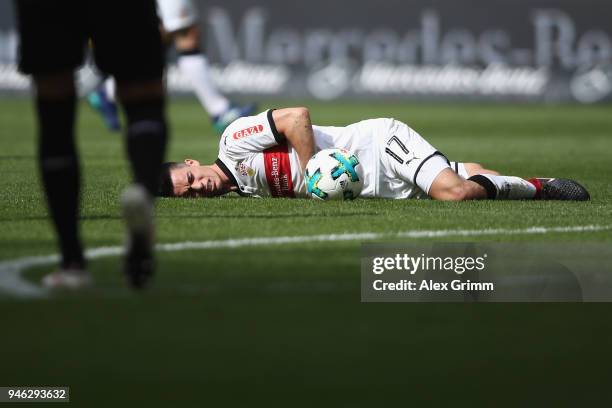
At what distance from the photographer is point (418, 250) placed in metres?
4.92

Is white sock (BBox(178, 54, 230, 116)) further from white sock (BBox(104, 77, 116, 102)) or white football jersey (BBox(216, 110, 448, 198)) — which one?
white football jersey (BBox(216, 110, 448, 198))

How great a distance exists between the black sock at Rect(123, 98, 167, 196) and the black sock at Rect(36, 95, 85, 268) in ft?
0.68

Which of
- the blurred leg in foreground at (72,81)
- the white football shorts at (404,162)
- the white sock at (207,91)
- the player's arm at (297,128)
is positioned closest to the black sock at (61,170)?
the blurred leg in foreground at (72,81)

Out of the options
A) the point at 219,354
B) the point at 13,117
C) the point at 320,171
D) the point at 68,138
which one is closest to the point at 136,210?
the point at 68,138

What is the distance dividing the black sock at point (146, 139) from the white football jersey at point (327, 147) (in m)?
2.57

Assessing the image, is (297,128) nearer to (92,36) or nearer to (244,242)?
(244,242)

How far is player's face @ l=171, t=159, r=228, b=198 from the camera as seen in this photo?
711 cm

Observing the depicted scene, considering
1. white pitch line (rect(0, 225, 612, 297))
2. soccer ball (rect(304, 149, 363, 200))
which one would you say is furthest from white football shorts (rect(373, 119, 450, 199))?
white pitch line (rect(0, 225, 612, 297))

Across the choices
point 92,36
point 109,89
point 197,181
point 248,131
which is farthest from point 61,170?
point 109,89

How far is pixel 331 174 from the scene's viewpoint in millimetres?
6863

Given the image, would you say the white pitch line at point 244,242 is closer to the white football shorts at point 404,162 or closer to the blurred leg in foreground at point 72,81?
the blurred leg in foreground at point 72,81

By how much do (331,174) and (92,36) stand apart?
276 centimetres

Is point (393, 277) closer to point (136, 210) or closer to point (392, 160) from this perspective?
point (136, 210)

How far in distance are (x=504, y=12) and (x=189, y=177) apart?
63.6ft
